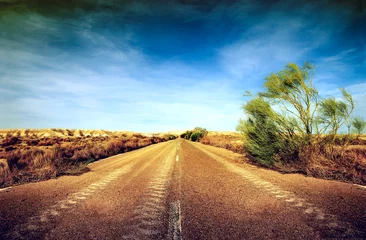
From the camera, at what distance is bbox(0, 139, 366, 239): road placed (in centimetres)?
323

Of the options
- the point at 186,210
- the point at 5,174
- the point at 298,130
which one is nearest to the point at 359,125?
the point at 298,130

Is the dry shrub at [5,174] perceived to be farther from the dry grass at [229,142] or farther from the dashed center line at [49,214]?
the dry grass at [229,142]

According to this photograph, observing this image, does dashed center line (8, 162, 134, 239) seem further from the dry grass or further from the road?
the dry grass

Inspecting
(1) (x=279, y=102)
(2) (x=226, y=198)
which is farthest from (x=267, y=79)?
(2) (x=226, y=198)

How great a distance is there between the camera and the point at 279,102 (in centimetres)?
976

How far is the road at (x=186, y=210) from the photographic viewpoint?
3.23m

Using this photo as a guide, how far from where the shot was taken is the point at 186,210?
418 centimetres

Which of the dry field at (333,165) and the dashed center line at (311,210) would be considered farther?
the dry field at (333,165)

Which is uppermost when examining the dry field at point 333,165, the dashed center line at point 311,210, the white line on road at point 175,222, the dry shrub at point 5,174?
the dry field at point 333,165

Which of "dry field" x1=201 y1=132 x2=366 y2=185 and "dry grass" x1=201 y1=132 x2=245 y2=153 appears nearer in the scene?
"dry field" x1=201 y1=132 x2=366 y2=185

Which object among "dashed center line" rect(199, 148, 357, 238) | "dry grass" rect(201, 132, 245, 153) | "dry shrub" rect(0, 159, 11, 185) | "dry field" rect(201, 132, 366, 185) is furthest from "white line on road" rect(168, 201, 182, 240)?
"dry grass" rect(201, 132, 245, 153)

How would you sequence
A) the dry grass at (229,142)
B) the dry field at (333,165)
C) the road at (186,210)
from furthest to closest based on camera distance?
the dry grass at (229,142)
the dry field at (333,165)
the road at (186,210)

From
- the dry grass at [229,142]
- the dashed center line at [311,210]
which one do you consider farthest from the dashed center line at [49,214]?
the dry grass at [229,142]

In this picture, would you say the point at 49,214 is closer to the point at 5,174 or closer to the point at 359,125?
the point at 5,174
